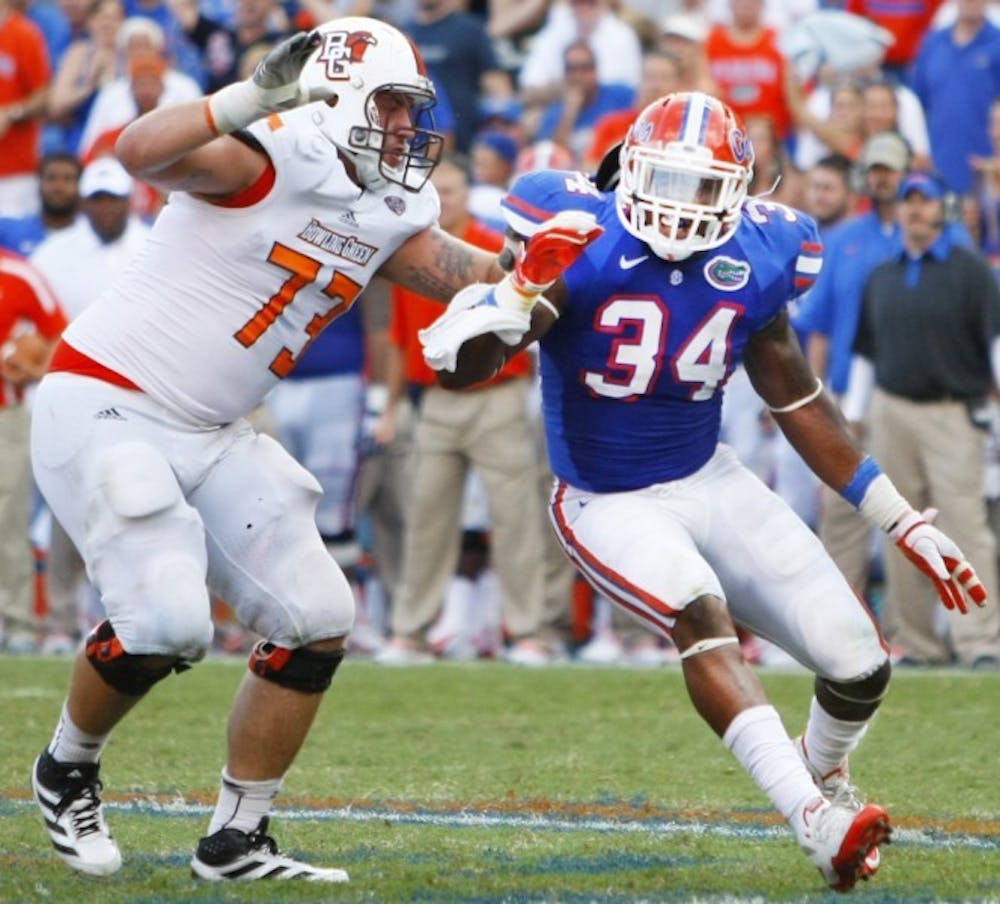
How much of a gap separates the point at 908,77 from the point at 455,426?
144 inches

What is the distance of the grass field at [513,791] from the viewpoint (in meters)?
4.70

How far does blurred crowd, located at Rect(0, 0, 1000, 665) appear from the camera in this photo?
9312 millimetres

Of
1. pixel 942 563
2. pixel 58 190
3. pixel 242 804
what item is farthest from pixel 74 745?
pixel 58 190

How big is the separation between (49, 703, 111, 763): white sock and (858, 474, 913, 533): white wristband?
1.85m

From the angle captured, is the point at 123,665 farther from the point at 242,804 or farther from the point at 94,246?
the point at 94,246

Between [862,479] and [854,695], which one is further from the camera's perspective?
[862,479]

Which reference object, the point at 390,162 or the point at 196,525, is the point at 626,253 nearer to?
the point at 390,162

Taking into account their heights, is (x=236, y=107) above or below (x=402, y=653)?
above

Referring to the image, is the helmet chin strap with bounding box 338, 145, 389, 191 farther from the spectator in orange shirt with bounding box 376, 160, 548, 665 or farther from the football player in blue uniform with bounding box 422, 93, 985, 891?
the spectator in orange shirt with bounding box 376, 160, 548, 665

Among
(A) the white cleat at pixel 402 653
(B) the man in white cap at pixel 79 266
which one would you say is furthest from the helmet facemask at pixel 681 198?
(B) the man in white cap at pixel 79 266

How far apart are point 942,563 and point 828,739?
498 millimetres

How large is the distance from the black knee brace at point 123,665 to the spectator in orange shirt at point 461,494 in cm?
438

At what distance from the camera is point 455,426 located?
30.3ft

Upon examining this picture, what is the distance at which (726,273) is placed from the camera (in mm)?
5074
